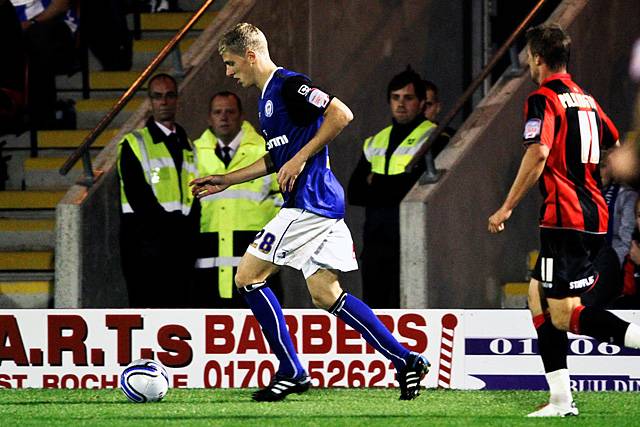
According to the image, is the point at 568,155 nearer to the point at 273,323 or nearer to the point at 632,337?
the point at 632,337

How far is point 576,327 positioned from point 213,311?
→ 2.57m

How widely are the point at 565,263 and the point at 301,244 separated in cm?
141

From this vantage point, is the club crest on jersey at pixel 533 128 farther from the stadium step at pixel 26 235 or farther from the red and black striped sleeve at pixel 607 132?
the stadium step at pixel 26 235

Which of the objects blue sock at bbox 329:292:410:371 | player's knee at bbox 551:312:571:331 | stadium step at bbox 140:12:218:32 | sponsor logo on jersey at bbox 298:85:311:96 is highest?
stadium step at bbox 140:12:218:32

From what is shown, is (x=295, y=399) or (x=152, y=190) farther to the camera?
(x=152, y=190)

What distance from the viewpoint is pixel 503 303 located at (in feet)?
37.8

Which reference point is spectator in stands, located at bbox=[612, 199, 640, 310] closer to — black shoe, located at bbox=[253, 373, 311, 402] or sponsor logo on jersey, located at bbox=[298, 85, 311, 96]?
black shoe, located at bbox=[253, 373, 311, 402]

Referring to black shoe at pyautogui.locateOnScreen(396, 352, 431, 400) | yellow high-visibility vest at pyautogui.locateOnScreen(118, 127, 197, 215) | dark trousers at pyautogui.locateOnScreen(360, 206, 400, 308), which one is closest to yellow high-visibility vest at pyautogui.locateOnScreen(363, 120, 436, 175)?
dark trousers at pyautogui.locateOnScreen(360, 206, 400, 308)

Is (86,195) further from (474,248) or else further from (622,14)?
(622,14)

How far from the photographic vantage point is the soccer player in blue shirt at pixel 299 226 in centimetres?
819

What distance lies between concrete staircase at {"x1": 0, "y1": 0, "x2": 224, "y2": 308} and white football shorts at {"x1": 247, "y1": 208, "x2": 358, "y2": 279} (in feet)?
11.4

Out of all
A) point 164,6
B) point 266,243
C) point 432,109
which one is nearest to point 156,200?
point 432,109

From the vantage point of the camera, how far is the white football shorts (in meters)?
8.20

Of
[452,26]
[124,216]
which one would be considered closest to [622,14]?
[452,26]
